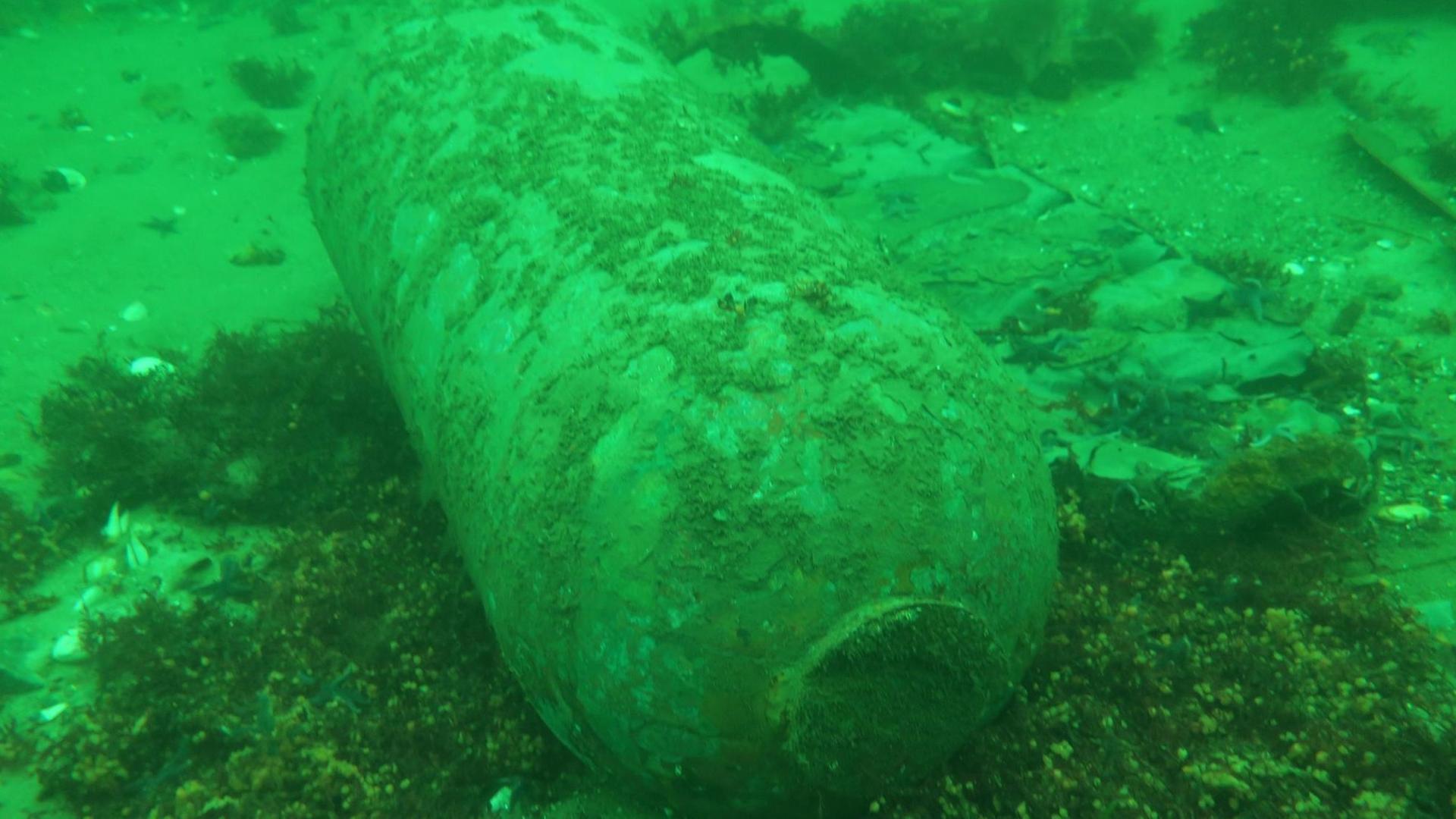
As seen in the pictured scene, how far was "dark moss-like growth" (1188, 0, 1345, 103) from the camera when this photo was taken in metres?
9.18

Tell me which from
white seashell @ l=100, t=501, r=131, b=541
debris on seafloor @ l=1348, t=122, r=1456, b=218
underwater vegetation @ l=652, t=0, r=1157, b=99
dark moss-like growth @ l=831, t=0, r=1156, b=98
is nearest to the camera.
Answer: white seashell @ l=100, t=501, r=131, b=541

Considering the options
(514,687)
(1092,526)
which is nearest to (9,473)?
(514,687)

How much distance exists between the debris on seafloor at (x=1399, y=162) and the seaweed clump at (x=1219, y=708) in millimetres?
5243

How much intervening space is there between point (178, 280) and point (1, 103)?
295 inches

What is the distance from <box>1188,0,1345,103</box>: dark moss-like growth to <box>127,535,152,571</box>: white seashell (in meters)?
11.7

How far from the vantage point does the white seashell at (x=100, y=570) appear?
506 cm

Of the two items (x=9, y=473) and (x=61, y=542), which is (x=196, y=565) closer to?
(x=61, y=542)

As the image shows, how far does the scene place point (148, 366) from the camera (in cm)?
691

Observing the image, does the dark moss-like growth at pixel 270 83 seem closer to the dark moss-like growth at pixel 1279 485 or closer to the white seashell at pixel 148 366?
the white seashell at pixel 148 366

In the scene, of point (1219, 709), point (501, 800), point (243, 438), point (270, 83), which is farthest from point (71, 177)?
point (1219, 709)

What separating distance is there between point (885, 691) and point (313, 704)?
2.90 metres

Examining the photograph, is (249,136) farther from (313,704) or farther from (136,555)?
(313,704)

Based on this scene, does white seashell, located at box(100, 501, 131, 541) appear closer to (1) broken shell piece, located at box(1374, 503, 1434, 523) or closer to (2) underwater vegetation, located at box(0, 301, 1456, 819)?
(2) underwater vegetation, located at box(0, 301, 1456, 819)

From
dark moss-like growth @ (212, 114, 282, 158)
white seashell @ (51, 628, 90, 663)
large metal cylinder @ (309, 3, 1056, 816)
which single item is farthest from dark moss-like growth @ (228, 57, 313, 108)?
large metal cylinder @ (309, 3, 1056, 816)
